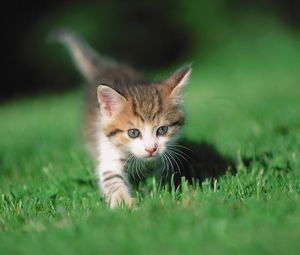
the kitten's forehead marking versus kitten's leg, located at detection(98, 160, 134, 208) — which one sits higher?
the kitten's forehead marking

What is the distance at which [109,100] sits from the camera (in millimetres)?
4508

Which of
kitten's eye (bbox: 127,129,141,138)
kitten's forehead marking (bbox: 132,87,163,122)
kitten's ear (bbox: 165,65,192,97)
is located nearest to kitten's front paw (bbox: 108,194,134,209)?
kitten's eye (bbox: 127,129,141,138)

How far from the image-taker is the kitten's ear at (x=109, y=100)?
174 inches

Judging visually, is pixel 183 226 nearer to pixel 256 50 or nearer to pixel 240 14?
pixel 256 50

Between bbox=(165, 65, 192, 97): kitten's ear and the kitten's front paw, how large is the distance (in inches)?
34.6

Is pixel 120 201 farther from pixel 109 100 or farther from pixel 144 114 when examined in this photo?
pixel 109 100

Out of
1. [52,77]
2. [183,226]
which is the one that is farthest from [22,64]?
[183,226]

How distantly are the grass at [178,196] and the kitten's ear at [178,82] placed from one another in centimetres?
67

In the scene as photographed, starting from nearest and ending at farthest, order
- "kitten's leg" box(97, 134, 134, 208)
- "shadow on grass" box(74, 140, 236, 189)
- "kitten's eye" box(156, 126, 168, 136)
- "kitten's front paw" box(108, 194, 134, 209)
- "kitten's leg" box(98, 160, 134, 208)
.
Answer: "kitten's front paw" box(108, 194, 134, 209) < "kitten's leg" box(98, 160, 134, 208) < "kitten's leg" box(97, 134, 134, 208) < "kitten's eye" box(156, 126, 168, 136) < "shadow on grass" box(74, 140, 236, 189)

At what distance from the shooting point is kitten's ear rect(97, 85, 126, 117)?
174 inches

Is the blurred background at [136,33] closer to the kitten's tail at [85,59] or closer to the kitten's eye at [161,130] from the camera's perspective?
the kitten's tail at [85,59]

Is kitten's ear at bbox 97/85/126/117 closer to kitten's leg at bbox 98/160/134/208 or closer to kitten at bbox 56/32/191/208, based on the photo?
kitten at bbox 56/32/191/208

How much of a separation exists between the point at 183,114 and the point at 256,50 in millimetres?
9840

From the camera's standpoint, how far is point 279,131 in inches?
224
